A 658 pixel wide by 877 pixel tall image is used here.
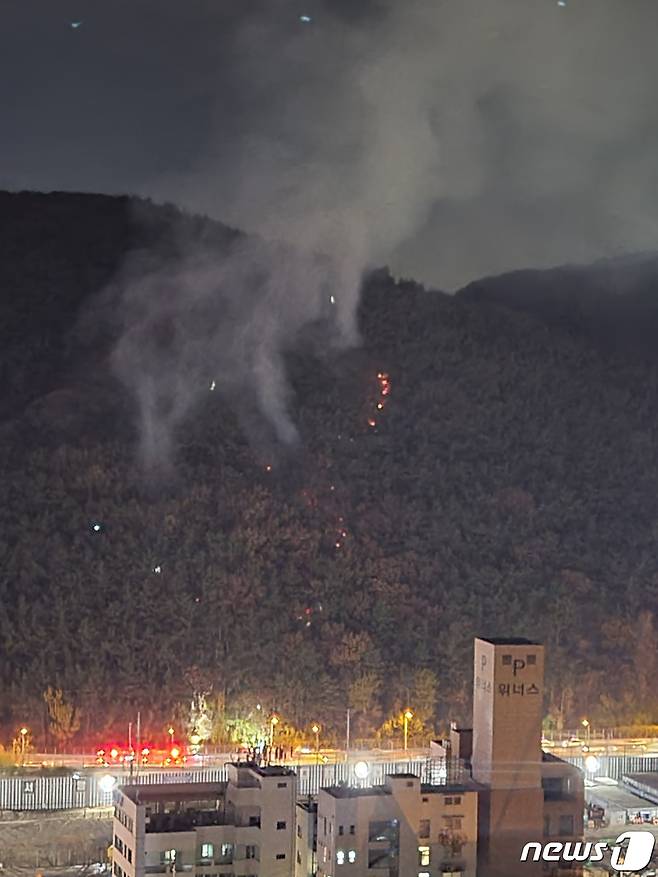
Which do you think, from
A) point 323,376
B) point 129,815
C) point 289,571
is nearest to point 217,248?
point 323,376

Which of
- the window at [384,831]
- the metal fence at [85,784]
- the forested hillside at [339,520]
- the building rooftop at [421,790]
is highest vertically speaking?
the forested hillside at [339,520]

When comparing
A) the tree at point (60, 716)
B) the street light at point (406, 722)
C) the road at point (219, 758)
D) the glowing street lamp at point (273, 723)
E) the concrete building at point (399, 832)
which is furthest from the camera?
the street light at point (406, 722)

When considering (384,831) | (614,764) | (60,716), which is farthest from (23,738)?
(614,764)

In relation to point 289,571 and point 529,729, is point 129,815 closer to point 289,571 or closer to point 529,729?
point 529,729

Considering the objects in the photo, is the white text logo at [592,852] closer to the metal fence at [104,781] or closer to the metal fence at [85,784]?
the metal fence at [104,781]

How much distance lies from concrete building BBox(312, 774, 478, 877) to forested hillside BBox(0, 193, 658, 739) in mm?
3722

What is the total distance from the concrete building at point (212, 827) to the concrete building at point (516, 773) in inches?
38.3

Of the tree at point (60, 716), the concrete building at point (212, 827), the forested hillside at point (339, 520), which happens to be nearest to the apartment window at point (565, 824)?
the concrete building at point (212, 827)

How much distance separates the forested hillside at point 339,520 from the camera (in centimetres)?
1128

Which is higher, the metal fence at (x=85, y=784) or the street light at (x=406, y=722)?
the street light at (x=406, y=722)

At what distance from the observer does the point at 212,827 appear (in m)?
7.16

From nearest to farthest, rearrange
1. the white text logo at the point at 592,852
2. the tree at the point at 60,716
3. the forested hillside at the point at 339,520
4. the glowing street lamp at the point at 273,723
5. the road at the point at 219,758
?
Result: the white text logo at the point at 592,852
the road at the point at 219,758
the tree at the point at 60,716
the glowing street lamp at the point at 273,723
the forested hillside at the point at 339,520

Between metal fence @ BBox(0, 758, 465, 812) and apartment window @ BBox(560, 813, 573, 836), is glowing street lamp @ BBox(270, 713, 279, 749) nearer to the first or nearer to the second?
metal fence @ BBox(0, 758, 465, 812)

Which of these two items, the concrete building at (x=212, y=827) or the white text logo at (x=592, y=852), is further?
the concrete building at (x=212, y=827)
